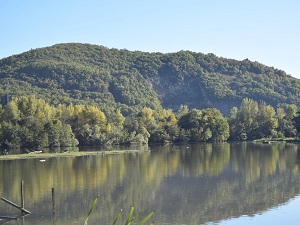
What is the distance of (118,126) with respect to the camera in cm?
10244

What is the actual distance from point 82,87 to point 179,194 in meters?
152

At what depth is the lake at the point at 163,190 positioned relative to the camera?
2620 centimetres

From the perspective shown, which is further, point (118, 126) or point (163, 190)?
point (118, 126)

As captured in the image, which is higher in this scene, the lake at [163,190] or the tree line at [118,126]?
the tree line at [118,126]

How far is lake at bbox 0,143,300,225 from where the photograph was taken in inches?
1032

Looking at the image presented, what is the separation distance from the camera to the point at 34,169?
4947 cm

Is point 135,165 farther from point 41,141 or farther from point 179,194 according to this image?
point 41,141

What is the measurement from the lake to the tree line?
974 inches

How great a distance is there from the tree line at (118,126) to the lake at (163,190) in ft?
81.2

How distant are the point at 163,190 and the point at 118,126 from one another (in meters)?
67.8

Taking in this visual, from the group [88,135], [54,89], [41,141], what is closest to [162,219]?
[41,141]

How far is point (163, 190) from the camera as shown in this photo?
3519 cm

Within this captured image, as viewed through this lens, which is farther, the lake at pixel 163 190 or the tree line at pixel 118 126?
the tree line at pixel 118 126

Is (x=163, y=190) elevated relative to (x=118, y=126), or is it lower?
lower
